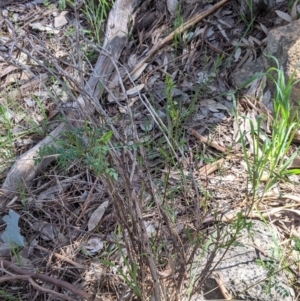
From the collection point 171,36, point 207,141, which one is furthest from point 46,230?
point 171,36

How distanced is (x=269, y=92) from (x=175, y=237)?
1229 millimetres

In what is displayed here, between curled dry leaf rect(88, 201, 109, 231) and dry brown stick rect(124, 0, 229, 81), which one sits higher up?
dry brown stick rect(124, 0, 229, 81)

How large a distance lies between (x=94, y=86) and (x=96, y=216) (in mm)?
789

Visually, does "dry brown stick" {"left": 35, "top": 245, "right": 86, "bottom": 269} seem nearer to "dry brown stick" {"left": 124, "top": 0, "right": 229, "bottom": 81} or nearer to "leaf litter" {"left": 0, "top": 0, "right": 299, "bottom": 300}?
"leaf litter" {"left": 0, "top": 0, "right": 299, "bottom": 300}

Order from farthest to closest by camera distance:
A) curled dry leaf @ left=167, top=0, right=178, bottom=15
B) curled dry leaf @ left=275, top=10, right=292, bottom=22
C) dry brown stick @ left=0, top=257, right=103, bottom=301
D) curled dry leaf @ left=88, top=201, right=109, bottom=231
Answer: curled dry leaf @ left=167, top=0, right=178, bottom=15, curled dry leaf @ left=275, top=10, right=292, bottom=22, curled dry leaf @ left=88, top=201, right=109, bottom=231, dry brown stick @ left=0, top=257, right=103, bottom=301

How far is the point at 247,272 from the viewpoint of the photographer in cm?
190

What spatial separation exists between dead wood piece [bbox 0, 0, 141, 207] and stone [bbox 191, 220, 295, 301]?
0.79 m

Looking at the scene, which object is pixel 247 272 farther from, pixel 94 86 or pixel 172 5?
pixel 172 5

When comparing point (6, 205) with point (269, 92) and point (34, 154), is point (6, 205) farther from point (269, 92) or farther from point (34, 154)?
point (269, 92)

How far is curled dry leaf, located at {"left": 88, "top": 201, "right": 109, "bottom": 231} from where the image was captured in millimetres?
2238

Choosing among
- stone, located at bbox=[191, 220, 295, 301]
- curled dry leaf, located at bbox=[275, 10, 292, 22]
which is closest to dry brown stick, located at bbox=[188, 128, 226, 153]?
stone, located at bbox=[191, 220, 295, 301]

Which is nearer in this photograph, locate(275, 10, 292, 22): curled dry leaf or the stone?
the stone

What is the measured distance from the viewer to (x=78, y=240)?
2199mm

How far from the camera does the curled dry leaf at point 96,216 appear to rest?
2238mm
